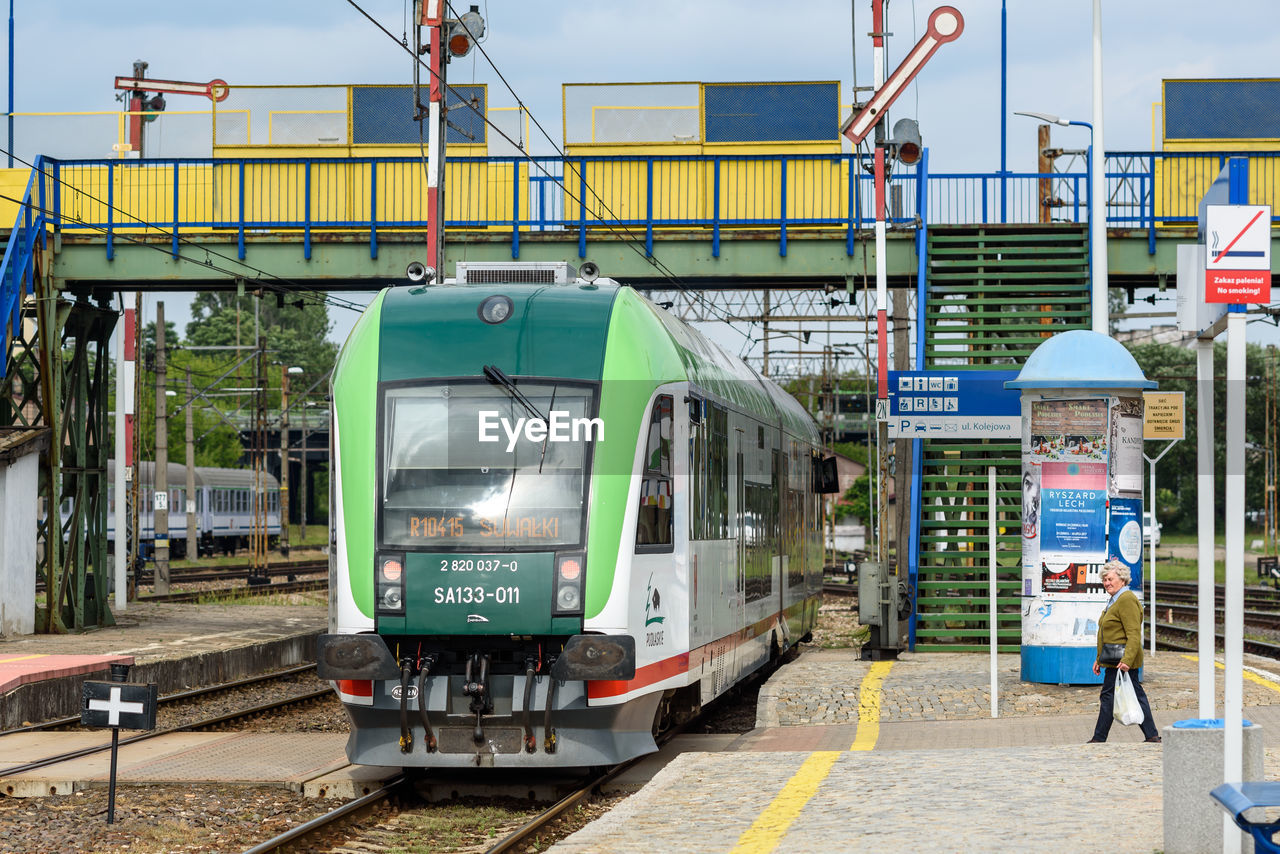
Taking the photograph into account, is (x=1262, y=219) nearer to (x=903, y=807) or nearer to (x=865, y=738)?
(x=903, y=807)

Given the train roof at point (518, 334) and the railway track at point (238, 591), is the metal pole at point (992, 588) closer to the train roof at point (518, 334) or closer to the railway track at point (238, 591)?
the train roof at point (518, 334)

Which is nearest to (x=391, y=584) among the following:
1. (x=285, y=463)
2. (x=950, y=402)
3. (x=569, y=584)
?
Result: (x=569, y=584)

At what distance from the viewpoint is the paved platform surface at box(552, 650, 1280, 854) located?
8.14m

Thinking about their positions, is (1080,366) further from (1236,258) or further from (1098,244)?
(1236,258)

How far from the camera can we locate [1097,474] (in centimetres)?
1576

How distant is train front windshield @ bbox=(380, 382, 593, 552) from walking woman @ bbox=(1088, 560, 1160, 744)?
442 cm

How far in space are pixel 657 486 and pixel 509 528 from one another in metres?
1.22

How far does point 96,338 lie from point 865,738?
15008 millimetres

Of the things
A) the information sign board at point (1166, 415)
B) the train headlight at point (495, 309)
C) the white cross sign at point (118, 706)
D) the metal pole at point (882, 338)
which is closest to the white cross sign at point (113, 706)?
the white cross sign at point (118, 706)

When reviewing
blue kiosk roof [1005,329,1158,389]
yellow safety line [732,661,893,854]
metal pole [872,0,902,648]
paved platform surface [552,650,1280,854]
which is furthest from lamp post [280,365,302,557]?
yellow safety line [732,661,893,854]

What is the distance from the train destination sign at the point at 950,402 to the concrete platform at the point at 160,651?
8374 millimetres

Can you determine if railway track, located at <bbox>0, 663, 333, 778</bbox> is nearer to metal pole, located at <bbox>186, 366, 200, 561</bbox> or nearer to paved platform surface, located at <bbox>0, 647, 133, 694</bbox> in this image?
paved platform surface, located at <bbox>0, 647, 133, 694</bbox>

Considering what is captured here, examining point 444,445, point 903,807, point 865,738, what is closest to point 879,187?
point 865,738

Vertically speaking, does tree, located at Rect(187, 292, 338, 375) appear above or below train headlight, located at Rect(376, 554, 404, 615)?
above
